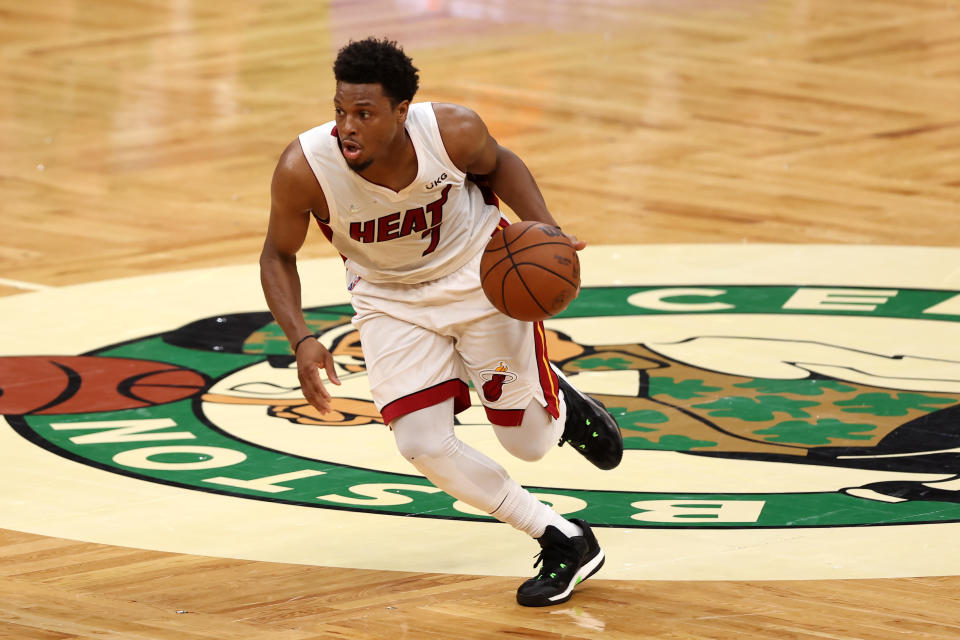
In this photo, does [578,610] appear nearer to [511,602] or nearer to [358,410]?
[511,602]

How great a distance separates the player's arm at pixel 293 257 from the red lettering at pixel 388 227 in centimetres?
15

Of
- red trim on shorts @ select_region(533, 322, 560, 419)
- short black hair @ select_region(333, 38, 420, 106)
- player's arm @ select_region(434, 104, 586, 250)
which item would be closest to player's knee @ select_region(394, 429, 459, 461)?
red trim on shorts @ select_region(533, 322, 560, 419)

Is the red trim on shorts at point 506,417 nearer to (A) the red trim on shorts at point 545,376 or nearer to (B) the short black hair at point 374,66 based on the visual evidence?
(A) the red trim on shorts at point 545,376

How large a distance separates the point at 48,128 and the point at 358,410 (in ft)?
19.8

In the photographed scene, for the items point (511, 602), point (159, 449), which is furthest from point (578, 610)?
point (159, 449)

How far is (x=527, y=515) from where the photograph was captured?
4883 millimetres

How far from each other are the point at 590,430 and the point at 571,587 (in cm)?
70

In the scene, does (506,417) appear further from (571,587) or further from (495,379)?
(571,587)

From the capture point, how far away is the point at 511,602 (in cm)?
484

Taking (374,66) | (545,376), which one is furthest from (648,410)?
(374,66)

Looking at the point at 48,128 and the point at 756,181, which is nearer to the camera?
the point at 756,181

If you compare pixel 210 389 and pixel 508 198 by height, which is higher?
pixel 508 198

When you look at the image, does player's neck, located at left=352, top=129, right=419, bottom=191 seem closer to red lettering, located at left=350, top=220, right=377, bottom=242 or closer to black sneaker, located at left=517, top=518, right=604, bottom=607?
red lettering, located at left=350, top=220, right=377, bottom=242

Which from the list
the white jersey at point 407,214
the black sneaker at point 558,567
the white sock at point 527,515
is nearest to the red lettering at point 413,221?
the white jersey at point 407,214
